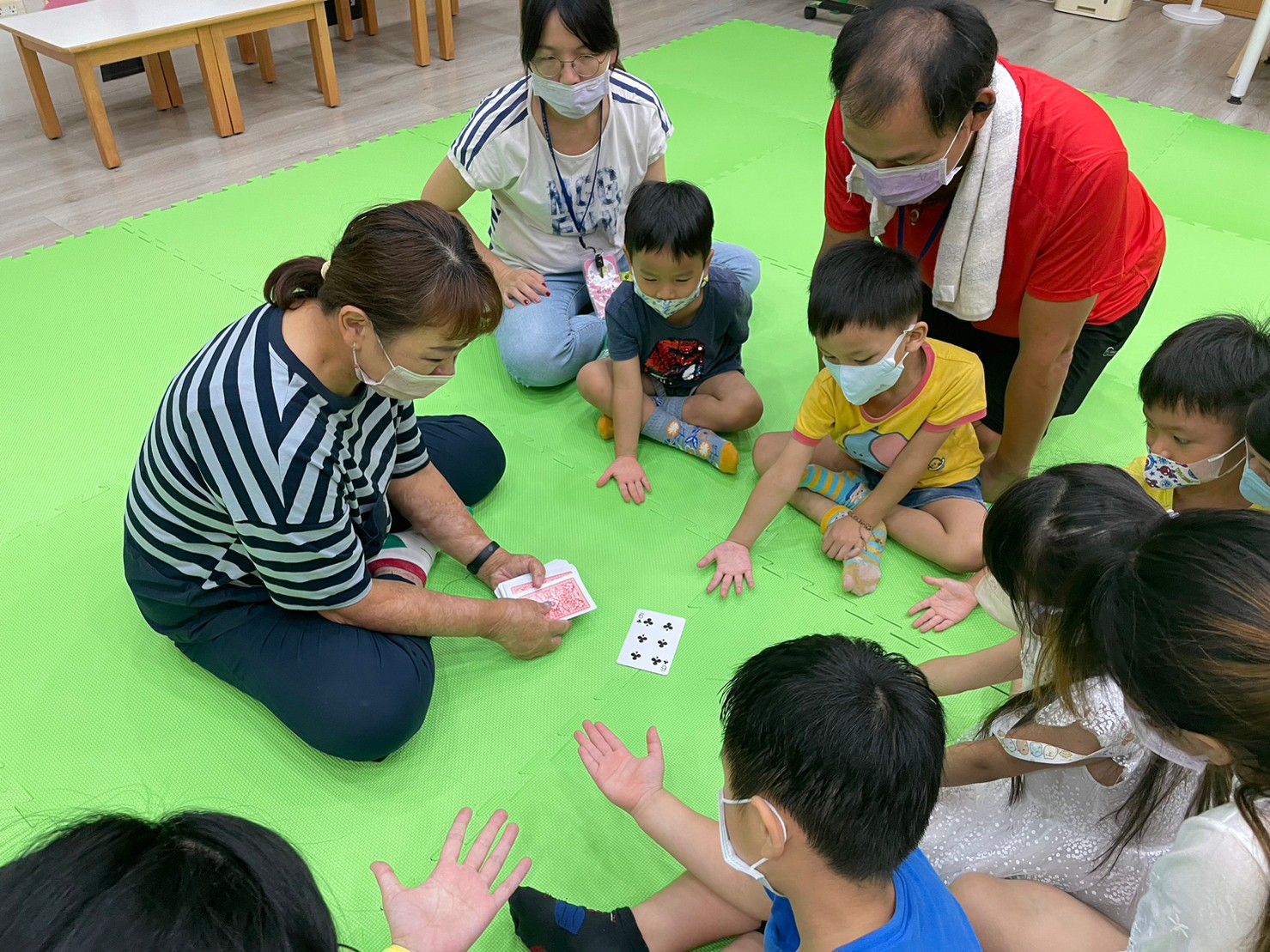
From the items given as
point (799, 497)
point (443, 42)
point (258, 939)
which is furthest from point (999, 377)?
point (443, 42)

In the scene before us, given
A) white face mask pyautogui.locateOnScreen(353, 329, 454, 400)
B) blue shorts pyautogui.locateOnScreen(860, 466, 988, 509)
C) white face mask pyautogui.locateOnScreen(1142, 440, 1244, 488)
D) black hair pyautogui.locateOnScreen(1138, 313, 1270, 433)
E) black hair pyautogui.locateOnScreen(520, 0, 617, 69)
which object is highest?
Result: black hair pyautogui.locateOnScreen(520, 0, 617, 69)

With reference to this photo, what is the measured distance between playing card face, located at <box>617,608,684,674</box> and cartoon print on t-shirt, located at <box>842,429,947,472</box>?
70cm

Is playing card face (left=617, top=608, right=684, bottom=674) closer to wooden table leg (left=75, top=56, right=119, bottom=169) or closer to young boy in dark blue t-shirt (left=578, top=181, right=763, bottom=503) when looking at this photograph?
young boy in dark blue t-shirt (left=578, top=181, right=763, bottom=503)

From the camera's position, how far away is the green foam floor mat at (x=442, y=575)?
6.06 feet

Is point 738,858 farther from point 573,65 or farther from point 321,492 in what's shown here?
point 573,65

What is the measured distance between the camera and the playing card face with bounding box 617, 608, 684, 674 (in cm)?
213

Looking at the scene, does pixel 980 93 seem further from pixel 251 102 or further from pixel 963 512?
pixel 251 102

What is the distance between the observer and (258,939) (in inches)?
30.8

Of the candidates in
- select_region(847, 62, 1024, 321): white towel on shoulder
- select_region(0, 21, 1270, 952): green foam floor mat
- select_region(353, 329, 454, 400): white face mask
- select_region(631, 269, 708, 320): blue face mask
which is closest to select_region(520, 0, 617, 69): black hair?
select_region(631, 269, 708, 320): blue face mask

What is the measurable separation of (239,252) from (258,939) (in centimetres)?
333

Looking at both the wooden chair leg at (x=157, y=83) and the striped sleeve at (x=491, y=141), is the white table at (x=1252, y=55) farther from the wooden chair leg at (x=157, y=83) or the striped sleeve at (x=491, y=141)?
the wooden chair leg at (x=157, y=83)


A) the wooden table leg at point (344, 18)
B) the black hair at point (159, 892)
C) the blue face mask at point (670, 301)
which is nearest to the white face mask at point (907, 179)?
the blue face mask at point (670, 301)

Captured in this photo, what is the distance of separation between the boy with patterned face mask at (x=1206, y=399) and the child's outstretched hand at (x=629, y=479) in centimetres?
130

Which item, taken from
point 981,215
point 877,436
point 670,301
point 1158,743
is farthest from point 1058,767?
point 670,301
